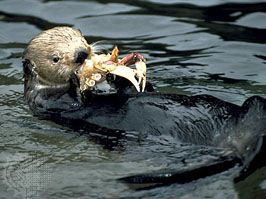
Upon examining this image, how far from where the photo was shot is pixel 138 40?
7031 millimetres

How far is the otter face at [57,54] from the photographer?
191 inches

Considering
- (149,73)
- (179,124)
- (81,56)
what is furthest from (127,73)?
(149,73)

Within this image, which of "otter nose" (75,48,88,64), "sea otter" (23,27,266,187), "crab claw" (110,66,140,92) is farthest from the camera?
"otter nose" (75,48,88,64)

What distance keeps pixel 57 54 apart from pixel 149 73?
1.37 metres

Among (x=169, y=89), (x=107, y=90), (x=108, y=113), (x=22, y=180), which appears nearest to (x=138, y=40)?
(x=169, y=89)

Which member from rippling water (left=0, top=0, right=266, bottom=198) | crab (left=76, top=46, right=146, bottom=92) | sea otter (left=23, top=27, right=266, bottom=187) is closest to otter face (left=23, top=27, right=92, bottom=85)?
sea otter (left=23, top=27, right=266, bottom=187)

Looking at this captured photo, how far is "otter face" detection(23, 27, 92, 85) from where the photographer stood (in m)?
4.84

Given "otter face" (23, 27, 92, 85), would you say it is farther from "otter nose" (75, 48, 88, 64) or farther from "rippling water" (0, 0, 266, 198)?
"rippling water" (0, 0, 266, 198)

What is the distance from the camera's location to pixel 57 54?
4.88 meters

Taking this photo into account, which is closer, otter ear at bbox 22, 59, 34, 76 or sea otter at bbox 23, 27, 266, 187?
sea otter at bbox 23, 27, 266, 187

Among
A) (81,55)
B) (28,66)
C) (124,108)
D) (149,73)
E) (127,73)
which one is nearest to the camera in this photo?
(124,108)

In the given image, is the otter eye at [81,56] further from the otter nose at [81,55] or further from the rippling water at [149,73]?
the rippling water at [149,73]

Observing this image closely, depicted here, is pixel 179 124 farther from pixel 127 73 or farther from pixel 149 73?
pixel 149 73

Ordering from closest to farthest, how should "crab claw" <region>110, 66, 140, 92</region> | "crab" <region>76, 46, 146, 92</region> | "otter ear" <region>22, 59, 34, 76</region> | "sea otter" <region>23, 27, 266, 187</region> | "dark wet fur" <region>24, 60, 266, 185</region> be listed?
"dark wet fur" <region>24, 60, 266, 185</region> → "sea otter" <region>23, 27, 266, 187</region> → "crab claw" <region>110, 66, 140, 92</region> → "crab" <region>76, 46, 146, 92</region> → "otter ear" <region>22, 59, 34, 76</region>
